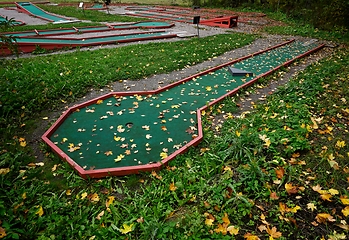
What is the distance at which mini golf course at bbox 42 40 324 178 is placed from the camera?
3531mm

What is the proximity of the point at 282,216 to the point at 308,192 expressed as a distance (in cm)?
56

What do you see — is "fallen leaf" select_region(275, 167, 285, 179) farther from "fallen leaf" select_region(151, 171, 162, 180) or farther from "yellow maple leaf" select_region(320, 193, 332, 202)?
"fallen leaf" select_region(151, 171, 162, 180)

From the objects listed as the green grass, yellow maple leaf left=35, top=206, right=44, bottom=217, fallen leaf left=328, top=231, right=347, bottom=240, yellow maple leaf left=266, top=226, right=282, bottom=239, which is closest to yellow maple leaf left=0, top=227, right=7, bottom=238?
yellow maple leaf left=35, top=206, right=44, bottom=217

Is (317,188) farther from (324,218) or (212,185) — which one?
(212,185)

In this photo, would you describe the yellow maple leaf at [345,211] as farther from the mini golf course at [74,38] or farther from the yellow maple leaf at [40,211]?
the mini golf course at [74,38]

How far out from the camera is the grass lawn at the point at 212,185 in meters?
2.49

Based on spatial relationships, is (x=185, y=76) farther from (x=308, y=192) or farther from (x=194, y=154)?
(x=308, y=192)

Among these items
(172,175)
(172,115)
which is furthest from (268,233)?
(172,115)

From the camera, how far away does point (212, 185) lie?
3053mm

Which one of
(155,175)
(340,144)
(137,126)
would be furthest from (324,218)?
(137,126)

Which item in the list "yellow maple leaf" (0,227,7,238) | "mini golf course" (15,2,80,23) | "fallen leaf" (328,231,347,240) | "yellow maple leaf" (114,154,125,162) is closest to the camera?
"yellow maple leaf" (0,227,7,238)

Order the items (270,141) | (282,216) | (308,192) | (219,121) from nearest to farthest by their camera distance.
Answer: (282,216), (308,192), (270,141), (219,121)

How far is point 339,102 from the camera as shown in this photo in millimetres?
5066

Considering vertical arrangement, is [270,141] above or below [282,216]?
above
